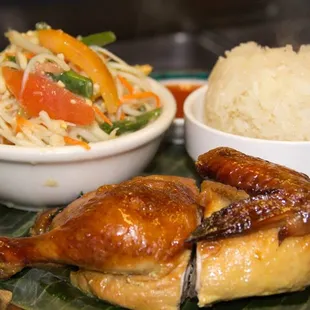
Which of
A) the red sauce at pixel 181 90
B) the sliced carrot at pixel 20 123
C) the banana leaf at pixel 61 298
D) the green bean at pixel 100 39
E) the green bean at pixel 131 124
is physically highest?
the green bean at pixel 100 39

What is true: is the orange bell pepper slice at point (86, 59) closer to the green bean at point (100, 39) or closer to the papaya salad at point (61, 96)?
the papaya salad at point (61, 96)

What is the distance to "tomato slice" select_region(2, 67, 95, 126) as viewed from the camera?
112 inches

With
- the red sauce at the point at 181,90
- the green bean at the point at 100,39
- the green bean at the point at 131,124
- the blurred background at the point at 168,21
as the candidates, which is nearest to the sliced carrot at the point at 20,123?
the green bean at the point at 131,124

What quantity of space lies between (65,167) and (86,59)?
638mm

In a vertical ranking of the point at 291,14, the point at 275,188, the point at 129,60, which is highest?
the point at 275,188

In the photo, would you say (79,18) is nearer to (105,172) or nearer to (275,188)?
(105,172)

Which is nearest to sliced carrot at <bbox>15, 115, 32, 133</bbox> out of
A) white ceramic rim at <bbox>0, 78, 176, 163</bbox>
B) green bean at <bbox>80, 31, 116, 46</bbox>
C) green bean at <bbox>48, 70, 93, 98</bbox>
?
white ceramic rim at <bbox>0, 78, 176, 163</bbox>

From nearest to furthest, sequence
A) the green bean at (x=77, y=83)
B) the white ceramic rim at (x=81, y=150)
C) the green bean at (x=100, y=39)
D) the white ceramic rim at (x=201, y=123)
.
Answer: the white ceramic rim at (x=81, y=150)
the white ceramic rim at (x=201, y=123)
the green bean at (x=77, y=83)
the green bean at (x=100, y=39)

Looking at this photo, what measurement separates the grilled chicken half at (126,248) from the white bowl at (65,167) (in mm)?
526

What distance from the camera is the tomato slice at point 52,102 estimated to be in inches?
112

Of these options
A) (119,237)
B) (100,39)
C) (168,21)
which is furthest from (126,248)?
(168,21)

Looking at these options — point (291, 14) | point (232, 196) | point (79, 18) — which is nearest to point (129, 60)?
point (79, 18)

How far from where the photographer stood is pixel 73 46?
3.07 metres

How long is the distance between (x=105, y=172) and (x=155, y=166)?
25.1 inches
